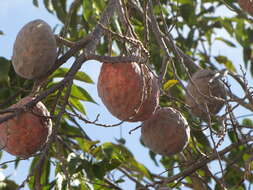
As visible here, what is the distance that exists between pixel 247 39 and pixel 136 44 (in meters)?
1.33

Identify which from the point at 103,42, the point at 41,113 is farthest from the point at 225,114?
the point at 103,42

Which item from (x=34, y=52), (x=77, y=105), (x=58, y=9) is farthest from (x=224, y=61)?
(x=34, y=52)

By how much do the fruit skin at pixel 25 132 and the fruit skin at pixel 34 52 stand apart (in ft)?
0.25

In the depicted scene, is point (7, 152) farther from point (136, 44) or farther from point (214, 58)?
point (214, 58)

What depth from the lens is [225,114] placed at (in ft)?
5.36

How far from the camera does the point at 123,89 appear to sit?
1.49 metres

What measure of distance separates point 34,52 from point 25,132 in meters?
0.20

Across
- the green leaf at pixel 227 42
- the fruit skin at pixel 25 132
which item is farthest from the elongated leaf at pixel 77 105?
Answer: the green leaf at pixel 227 42

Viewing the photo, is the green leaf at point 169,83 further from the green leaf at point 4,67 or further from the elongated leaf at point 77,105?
the green leaf at point 4,67

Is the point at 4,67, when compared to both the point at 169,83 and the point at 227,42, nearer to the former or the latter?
the point at 169,83

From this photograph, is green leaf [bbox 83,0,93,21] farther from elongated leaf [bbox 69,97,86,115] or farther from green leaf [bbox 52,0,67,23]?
green leaf [bbox 52,0,67,23]

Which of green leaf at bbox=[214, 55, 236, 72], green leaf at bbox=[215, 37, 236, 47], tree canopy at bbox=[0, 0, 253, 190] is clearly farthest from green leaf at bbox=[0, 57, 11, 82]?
green leaf at bbox=[215, 37, 236, 47]

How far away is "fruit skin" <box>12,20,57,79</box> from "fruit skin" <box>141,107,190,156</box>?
1.13 ft

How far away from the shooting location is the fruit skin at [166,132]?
1.75m
